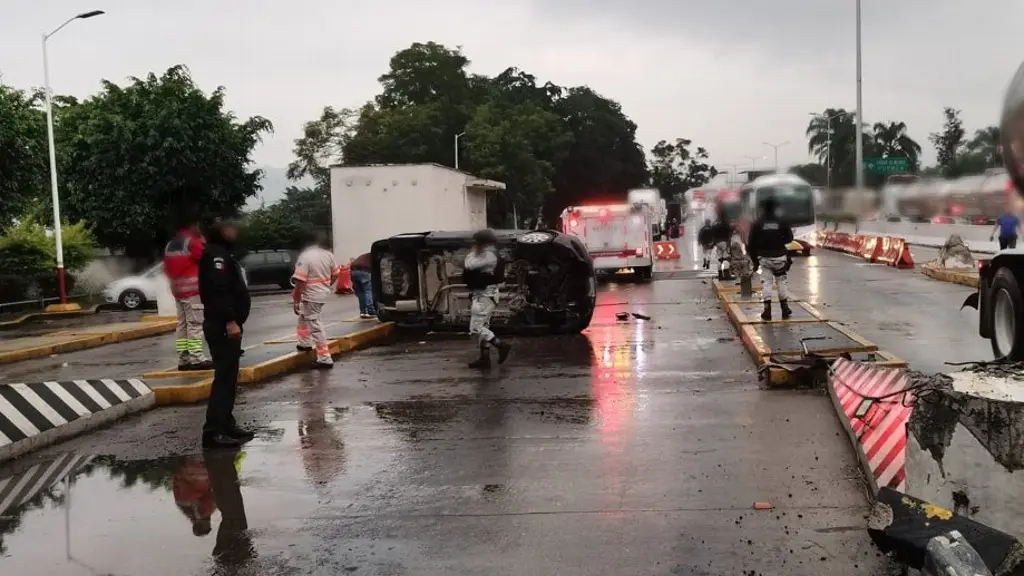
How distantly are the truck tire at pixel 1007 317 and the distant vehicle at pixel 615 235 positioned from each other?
17.2 m

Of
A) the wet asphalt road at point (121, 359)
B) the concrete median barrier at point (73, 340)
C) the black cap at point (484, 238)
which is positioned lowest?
the wet asphalt road at point (121, 359)

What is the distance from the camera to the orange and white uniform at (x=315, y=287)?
35.9ft

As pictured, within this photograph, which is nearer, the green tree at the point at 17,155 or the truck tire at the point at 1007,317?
the truck tire at the point at 1007,317

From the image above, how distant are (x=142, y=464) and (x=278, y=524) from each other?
6.87 feet

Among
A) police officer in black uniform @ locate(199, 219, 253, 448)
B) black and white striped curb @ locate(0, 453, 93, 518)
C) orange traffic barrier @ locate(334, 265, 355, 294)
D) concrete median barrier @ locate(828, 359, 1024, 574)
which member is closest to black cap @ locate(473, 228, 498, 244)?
police officer in black uniform @ locate(199, 219, 253, 448)

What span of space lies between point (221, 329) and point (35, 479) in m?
1.67

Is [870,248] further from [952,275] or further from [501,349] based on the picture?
[501,349]

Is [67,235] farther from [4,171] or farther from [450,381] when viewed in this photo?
[450,381]

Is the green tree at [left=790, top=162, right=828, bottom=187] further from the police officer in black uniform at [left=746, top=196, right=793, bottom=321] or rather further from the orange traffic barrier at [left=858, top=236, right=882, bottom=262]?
the police officer in black uniform at [left=746, top=196, right=793, bottom=321]

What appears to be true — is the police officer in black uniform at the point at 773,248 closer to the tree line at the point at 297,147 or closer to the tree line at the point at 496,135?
the tree line at the point at 297,147

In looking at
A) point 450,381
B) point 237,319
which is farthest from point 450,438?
point 450,381

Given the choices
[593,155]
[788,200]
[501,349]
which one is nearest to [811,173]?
[788,200]

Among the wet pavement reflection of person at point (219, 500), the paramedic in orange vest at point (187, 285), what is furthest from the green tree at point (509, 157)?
the wet pavement reflection of person at point (219, 500)

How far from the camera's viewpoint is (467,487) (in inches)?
233
